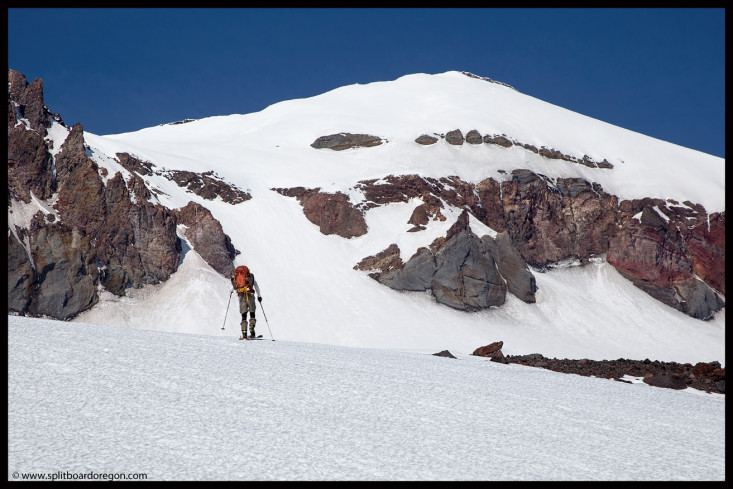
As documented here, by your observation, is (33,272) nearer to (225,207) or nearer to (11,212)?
(11,212)

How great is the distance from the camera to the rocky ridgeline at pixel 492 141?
7156 cm

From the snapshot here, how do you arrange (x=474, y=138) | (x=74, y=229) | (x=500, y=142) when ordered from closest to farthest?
(x=74, y=229), (x=500, y=142), (x=474, y=138)

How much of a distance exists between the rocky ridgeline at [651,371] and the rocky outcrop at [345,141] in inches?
2101

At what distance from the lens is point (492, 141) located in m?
71.8

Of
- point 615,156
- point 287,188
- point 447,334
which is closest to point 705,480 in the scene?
point 447,334

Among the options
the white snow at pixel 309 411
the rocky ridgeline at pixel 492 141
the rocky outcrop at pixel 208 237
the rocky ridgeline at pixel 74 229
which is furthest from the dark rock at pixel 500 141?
the white snow at pixel 309 411

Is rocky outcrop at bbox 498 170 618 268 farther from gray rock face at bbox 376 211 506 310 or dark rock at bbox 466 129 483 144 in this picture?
gray rock face at bbox 376 211 506 310

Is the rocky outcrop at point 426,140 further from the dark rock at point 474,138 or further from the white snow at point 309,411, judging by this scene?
the white snow at point 309,411

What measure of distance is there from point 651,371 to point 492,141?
5559cm

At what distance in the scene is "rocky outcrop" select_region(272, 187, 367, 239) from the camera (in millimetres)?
57219

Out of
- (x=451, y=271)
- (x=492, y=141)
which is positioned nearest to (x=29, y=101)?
(x=451, y=271)

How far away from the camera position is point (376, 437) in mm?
8641

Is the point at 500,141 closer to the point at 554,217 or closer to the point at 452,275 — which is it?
the point at 554,217

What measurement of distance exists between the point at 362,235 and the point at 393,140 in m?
18.3
